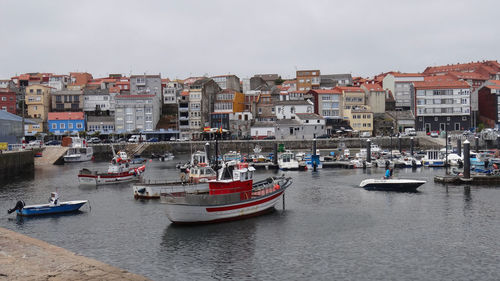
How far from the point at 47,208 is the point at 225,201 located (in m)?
14.1

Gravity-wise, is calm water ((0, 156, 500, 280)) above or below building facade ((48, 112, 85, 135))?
below

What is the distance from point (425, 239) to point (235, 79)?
393 ft

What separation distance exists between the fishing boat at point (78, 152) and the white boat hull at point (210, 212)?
212 feet

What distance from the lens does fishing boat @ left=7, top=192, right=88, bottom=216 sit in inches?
1485

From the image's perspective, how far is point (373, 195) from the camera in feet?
153

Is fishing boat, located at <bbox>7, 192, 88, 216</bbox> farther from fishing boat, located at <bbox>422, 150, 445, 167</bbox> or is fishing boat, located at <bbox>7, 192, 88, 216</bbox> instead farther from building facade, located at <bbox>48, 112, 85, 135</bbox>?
building facade, located at <bbox>48, 112, 85, 135</bbox>

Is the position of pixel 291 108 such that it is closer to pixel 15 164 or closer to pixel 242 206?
pixel 15 164

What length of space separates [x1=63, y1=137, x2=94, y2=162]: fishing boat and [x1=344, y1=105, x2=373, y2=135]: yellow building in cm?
5702

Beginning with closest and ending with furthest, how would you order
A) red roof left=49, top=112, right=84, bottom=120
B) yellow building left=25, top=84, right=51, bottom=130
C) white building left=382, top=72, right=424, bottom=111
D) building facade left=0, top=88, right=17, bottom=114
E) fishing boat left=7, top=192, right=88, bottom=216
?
1. fishing boat left=7, top=192, right=88, bottom=216
2. red roof left=49, top=112, right=84, bottom=120
3. building facade left=0, top=88, right=17, bottom=114
4. white building left=382, top=72, right=424, bottom=111
5. yellow building left=25, top=84, right=51, bottom=130

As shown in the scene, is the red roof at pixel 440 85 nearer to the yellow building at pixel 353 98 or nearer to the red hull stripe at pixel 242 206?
the yellow building at pixel 353 98

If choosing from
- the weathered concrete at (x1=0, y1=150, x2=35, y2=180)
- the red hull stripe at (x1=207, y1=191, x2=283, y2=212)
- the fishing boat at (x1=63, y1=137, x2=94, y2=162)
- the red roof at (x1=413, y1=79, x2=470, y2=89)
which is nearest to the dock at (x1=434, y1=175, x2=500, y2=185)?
the red hull stripe at (x1=207, y1=191, x2=283, y2=212)

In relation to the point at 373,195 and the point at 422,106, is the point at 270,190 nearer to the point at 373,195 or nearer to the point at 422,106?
the point at 373,195

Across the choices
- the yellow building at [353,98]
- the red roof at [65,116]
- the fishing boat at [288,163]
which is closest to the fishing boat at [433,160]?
the fishing boat at [288,163]

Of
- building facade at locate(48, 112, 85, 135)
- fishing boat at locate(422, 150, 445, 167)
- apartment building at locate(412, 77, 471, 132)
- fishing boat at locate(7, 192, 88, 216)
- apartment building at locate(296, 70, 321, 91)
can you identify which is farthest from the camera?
apartment building at locate(296, 70, 321, 91)
